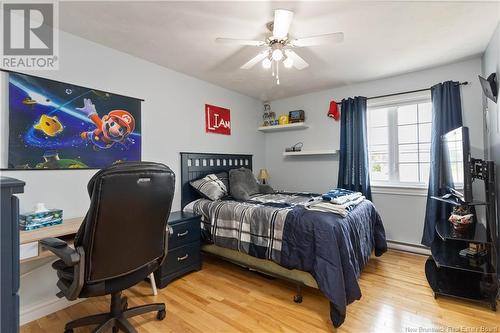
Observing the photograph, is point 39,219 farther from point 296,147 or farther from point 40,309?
point 296,147

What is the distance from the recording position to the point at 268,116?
4.53 m

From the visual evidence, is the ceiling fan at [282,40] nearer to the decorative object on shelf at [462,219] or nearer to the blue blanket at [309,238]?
the blue blanket at [309,238]

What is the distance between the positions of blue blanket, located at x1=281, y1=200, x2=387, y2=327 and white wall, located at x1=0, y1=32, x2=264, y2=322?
5.57 feet

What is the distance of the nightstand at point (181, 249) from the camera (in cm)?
239

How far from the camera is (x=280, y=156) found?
4.50 m

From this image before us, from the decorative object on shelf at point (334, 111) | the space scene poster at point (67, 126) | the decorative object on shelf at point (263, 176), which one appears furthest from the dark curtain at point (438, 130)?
the space scene poster at point (67, 126)

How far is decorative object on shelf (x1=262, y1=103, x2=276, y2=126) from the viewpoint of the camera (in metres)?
4.46

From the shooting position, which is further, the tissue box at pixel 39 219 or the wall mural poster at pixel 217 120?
the wall mural poster at pixel 217 120

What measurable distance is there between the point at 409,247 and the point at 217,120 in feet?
10.7

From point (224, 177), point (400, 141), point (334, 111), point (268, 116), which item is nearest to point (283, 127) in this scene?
point (268, 116)

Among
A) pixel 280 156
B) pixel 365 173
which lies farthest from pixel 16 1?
pixel 365 173

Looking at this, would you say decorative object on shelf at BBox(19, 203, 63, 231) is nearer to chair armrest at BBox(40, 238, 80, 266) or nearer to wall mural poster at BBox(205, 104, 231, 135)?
chair armrest at BBox(40, 238, 80, 266)

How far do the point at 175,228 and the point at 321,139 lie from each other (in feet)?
8.87

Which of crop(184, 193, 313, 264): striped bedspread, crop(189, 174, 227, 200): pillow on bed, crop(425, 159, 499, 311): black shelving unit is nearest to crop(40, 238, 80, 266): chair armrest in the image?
crop(184, 193, 313, 264): striped bedspread
